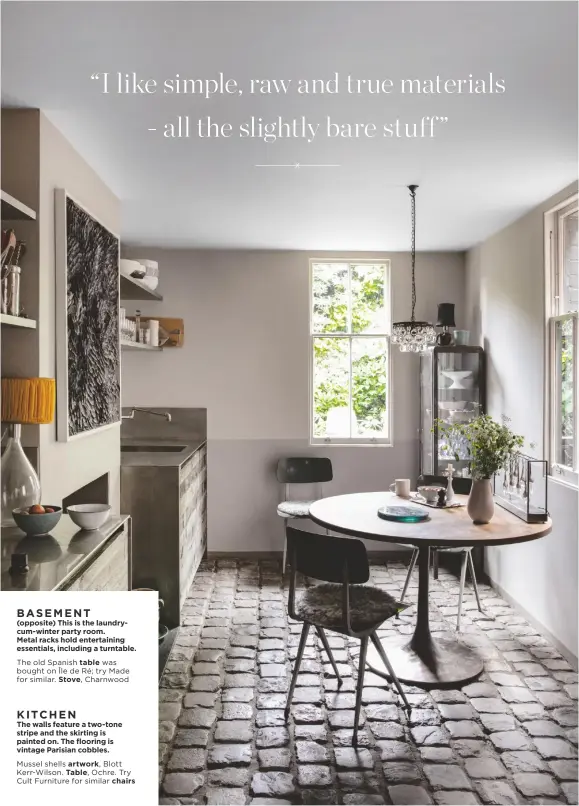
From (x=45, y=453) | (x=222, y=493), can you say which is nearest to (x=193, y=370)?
(x=222, y=493)

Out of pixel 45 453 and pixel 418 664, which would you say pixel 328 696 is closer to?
pixel 418 664

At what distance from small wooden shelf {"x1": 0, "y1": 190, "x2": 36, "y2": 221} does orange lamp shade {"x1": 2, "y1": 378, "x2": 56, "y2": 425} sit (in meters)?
0.59

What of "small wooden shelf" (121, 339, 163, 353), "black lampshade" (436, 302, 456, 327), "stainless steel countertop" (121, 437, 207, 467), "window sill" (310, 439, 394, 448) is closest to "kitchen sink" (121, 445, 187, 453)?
"stainless steel countertop" (121, 437, 207, 467)

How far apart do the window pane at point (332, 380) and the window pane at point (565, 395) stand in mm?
1995

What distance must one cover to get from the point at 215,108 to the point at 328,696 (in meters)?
2.52

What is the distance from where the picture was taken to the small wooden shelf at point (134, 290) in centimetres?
391

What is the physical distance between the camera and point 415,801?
83.5 inches

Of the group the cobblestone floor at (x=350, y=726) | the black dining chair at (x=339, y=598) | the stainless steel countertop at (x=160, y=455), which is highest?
the stainless steel countertop at (x=160, y=455)

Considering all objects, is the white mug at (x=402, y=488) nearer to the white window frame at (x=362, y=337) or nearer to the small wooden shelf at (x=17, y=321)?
the white window frame at (x=362, y=337)

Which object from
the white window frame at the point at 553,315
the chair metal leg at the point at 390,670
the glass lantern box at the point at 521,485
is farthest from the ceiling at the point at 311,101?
the chair metal leg at the point at 390,670

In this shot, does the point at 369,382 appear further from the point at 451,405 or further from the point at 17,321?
the point at 17,321

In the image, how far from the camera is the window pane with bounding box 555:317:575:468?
11.3 ft

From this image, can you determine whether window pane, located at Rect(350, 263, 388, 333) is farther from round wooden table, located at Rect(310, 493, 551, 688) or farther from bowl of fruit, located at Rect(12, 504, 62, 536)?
bowl of fruit, located at Rect(12, 504, 62, 536)

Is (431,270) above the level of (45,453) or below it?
above
